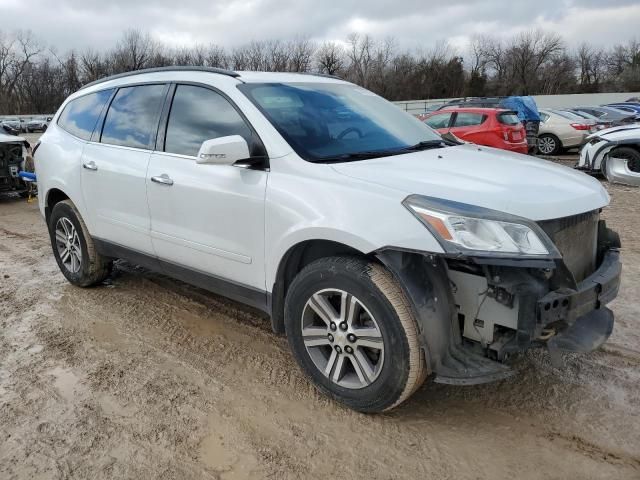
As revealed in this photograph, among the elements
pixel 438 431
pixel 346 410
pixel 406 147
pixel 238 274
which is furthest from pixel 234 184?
pixel 438 431

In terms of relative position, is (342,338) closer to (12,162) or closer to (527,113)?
(12,162)

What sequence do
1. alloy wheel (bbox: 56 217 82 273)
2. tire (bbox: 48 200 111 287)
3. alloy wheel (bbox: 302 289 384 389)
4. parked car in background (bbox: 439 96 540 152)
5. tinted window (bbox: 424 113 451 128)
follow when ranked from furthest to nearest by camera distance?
parked car in background (bbox: 439 96 540 152) → tinted window (bbox: 424 113 451 128) → alloy wheel (bbox: 56 217 82 273) → tire (bbox: 48 200 111 287) → alloy wheel (bbox: 302 289 384 389)

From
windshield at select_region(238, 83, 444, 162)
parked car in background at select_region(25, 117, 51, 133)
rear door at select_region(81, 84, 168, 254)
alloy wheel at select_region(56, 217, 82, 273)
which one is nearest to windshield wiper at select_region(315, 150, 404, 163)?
windshield at select_region(238, 83, 444, 162)

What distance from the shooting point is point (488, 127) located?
12703 mm

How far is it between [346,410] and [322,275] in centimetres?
78

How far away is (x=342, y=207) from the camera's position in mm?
2748

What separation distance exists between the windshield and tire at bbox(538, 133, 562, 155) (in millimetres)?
14114

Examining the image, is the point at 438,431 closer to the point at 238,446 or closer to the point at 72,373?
the point at 238,446

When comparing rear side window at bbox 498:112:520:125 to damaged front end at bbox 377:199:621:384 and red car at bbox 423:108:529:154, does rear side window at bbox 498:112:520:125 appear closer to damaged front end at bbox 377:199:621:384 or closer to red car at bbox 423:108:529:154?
red car at bbox 423:108:529:154

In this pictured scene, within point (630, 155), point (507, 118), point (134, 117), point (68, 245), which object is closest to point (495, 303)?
point (134, 117)

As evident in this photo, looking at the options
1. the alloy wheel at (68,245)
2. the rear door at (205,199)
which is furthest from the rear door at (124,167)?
the alloy wheel at (68,245)

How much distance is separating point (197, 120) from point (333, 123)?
3.02ft

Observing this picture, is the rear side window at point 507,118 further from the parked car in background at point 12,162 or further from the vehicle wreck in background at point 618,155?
the parked car in background at point 12,162

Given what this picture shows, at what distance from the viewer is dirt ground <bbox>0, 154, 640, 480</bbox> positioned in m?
2.56
